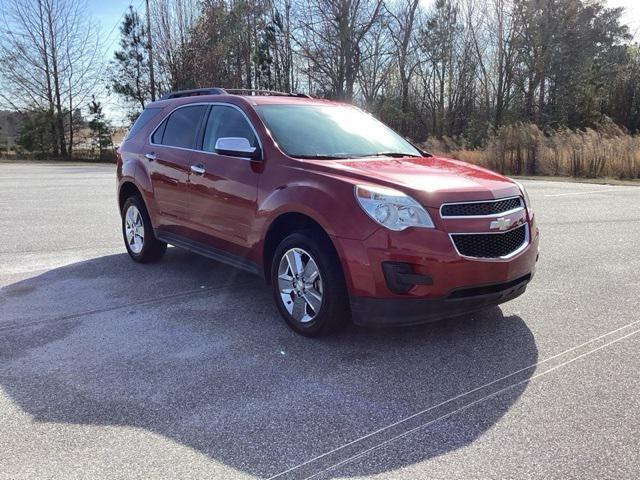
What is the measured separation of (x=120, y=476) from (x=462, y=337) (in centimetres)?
256

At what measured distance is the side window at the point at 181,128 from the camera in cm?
560

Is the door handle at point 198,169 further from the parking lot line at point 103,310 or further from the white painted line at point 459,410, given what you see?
the white painted line at point 459,410

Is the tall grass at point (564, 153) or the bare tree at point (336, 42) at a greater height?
the bare tree at point (336, 42)

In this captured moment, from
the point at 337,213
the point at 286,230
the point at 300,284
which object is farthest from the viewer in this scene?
the point at 286,230

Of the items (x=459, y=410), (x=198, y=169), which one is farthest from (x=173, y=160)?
(x=459, y=410)

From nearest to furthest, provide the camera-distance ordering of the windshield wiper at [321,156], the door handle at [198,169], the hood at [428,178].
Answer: the hood at [428,178], the windshield wiper at [321,156], the door handle at [198,169]

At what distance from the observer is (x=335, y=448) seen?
2.71 meters

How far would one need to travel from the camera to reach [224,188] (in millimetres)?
4902

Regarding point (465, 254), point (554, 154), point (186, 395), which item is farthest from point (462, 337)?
point (554, 154)

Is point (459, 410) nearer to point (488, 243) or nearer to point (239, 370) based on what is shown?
point (488, 243)

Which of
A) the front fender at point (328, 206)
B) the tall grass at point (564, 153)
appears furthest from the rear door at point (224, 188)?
the tall grass at point (564, 153)

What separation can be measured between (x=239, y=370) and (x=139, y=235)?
3.44m

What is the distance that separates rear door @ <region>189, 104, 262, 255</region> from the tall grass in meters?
18.4

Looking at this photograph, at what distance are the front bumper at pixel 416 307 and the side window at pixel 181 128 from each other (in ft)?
9.10
